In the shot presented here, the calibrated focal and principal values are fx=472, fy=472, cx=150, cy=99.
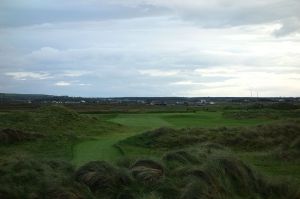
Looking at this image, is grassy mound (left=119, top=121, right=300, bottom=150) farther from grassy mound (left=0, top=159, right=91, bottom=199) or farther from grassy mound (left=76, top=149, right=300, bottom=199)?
grassy mound (left=0, top=159, right=91, bottom=199)

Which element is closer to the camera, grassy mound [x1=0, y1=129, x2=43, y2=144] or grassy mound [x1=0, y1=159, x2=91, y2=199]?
grassy mound [x1=0, y1=159, x2=91, y2=199]

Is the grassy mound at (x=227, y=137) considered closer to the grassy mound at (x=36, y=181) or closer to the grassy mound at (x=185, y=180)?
the grassy mound at (x=185, y=180)

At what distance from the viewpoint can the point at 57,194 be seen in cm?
1001

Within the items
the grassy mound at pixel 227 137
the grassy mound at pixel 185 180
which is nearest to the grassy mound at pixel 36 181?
the grassy mound at pixel 185 180

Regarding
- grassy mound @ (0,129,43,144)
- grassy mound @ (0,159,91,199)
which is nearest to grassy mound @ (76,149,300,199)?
grassy mound @ (0,159,91,199)

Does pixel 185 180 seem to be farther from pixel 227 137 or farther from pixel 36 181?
pixel 227 137

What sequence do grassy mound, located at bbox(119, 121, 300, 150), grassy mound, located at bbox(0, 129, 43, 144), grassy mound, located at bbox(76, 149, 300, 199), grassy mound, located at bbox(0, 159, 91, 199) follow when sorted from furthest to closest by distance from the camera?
grassy mound, located at bbox(119, 121, 300, 150) → grassy mound, located at bbox(0, 129, 43, 144) → grassy mound, located at bbox(76, 149, 300, 199) → grassy mound, located at bbox(0, 159, 91, 199)

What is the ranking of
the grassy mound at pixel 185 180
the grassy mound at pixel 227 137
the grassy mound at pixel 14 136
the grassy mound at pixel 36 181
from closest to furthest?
the grassy mound at pixel 36 181 < the grassy mound at pixel 185 180 < the grassy mound at pixel 14 136 < the grassy mound at pixel 227 137

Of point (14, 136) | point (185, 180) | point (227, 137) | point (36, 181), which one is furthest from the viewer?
point (227, 137)

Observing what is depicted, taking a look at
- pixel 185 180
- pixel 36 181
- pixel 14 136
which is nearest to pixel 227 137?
pixel 14 136

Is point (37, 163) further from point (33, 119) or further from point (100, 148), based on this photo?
point (33, 119)

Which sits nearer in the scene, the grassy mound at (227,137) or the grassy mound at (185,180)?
the grassy mound at (185,180)

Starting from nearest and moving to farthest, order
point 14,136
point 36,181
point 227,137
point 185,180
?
point 36,181
point 185,180
point 14,136
point 227,137

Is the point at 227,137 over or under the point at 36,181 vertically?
under
